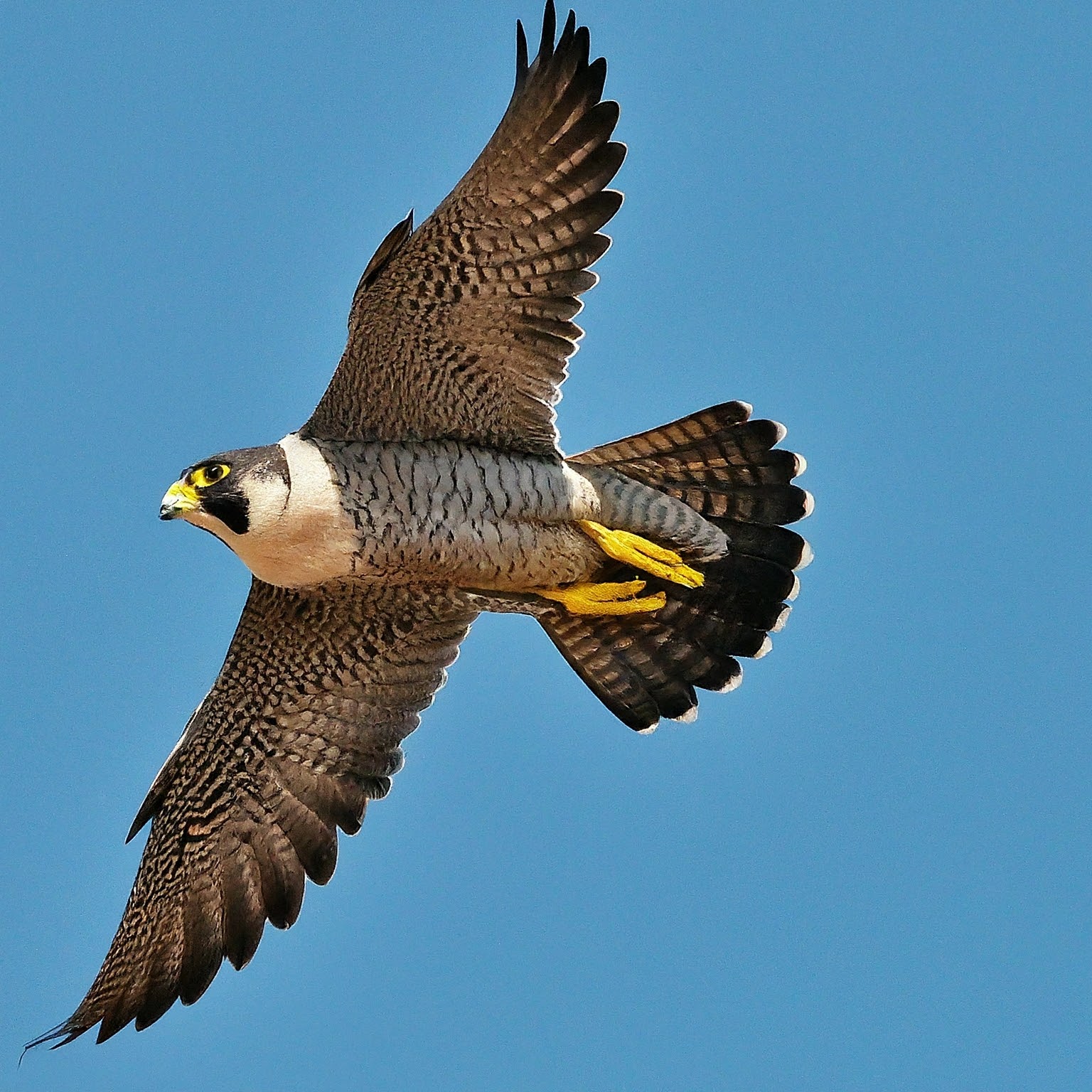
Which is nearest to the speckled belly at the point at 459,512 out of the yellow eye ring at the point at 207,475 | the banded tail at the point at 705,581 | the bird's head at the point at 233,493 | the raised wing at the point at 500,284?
the raised wing at the point at 500,284

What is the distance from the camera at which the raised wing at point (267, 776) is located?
455 inches

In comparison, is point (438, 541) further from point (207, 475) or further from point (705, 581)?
point (705, 581)

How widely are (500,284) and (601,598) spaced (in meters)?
2.01

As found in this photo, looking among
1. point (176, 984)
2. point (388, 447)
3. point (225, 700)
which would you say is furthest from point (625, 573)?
point (176, 984)

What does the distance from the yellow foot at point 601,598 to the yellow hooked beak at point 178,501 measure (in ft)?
7.27

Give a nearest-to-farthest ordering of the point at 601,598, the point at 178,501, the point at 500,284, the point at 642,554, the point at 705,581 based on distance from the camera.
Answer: the point at 178,501, the point at 500,284, the point at 642,554, the point at 601,598, the point at 705,581

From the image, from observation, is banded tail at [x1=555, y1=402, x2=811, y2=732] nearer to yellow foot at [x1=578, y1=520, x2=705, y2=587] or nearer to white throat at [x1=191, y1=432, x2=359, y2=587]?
yellow foot at [x1=578, y1=520, x2=705, y2=587]

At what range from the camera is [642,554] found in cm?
1148

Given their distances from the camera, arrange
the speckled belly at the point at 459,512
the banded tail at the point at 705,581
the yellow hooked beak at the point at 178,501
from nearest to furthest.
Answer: the yellow hooked beak at the point at 178,501, the speckled belly at the point at 459,512, the banded tail at the point at 705,581

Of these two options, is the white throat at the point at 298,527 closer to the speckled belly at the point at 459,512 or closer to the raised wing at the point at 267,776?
the speckled belly at the point at 459,512

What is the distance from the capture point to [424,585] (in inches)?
450

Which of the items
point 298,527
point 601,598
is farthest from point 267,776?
point 601,598

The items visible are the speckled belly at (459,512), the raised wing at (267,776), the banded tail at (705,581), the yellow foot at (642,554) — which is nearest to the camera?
the speckled belly at (459,512)

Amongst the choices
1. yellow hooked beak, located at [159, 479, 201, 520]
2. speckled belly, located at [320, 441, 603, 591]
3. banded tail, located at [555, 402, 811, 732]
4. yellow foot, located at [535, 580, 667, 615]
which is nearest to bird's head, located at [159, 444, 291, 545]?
yellow hooked beak, located at [159, 479, 201, 520]
